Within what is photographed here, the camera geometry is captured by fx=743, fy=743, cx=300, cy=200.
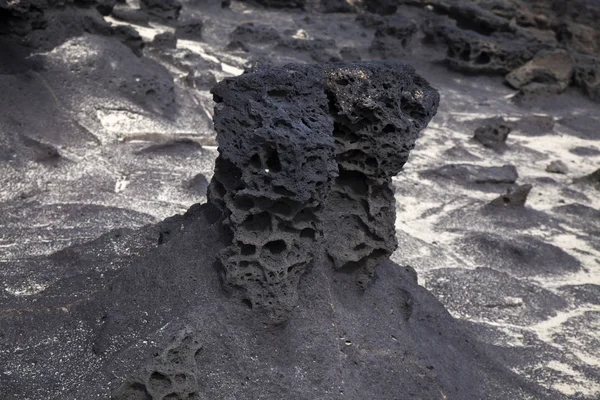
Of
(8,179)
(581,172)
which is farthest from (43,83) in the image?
(581,172)

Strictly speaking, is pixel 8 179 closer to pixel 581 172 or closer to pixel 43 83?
pixel 43 83

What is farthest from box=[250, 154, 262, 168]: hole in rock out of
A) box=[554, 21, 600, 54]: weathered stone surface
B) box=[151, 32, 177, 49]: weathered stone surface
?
box=[554, 21, 600, 54]: weathered stone surface

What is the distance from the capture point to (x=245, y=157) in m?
3.51

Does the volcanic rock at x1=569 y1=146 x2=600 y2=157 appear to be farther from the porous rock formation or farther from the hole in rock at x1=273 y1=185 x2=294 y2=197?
the hole in rock at x1=273 y1=185 x2=294 y2=197

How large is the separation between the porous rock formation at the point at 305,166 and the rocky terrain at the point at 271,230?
12 millimetres

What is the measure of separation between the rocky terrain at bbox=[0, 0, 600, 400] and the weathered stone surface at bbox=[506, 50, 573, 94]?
1.39 ft

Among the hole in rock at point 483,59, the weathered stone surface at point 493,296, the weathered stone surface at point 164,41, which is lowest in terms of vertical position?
the weathered stone surface at point 164,41

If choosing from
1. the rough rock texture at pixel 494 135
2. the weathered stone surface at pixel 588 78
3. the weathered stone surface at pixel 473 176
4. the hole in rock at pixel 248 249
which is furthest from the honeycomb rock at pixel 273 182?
the weathered stone surface at pixel 588 78

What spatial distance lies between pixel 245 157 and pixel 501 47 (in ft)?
35.5

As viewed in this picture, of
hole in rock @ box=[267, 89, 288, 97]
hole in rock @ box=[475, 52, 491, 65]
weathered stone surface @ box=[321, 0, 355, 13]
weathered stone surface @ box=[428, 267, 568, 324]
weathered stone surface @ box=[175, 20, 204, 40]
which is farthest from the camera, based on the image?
weathered stone surface @ box=[321, 0, 355, 13]

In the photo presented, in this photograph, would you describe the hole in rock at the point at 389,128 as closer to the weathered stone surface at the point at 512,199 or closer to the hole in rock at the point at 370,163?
the hole in rock at the point at 370,163

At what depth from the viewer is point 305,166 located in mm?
3438

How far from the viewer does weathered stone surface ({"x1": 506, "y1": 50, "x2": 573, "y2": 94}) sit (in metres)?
12.9

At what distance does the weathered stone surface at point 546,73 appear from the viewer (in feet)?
42.2
